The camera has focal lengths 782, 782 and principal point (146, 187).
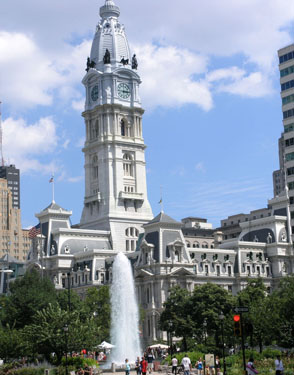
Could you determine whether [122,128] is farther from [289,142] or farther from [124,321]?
[124,321]

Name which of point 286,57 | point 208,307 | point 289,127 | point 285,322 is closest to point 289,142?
point 289,127

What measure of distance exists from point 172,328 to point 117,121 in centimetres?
8457

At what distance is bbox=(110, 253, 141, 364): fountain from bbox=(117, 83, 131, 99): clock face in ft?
281

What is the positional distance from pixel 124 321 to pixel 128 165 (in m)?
91.6

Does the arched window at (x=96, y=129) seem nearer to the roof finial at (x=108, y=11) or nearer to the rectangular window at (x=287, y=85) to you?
the roof finial at (x=108, y=11)

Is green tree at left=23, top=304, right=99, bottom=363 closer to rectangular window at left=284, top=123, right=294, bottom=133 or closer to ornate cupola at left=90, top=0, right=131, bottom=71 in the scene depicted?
rectangular window at left=284, top=123, right=294, bottom=133

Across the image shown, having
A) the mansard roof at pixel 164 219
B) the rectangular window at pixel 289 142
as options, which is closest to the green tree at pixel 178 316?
the mansard roof at pixel 164 219

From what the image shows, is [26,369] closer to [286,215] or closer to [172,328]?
[172,328]

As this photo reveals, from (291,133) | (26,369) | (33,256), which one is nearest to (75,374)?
(26,369)

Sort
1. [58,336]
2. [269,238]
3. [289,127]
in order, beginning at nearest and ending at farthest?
[58,336] → [289,127] → [269,238]

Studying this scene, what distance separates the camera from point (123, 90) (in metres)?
192

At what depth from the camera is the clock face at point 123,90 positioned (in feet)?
627

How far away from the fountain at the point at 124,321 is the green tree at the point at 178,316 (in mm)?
7838

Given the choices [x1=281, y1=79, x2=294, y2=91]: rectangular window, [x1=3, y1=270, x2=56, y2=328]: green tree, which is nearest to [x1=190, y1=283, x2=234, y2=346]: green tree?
[x1=3, y1=270, x2=56, y2=328]: green tree
